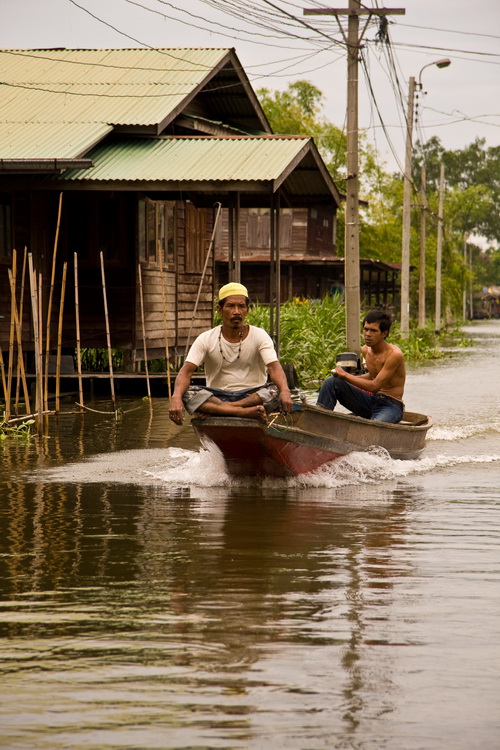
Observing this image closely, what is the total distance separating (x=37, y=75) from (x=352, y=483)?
12338 mm

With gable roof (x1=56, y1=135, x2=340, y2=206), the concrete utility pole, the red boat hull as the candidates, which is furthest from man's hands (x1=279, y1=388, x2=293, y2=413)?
the concrete utility pole

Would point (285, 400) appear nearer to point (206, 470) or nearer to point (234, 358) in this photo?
point (234, 358)

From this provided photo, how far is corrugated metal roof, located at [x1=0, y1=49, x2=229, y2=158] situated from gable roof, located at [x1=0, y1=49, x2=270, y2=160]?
1 cm

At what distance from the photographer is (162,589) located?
6.40 meters

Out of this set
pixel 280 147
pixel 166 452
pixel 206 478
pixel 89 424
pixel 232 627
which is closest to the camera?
pixel 232 627

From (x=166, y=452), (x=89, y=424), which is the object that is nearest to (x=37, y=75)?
(x=89, y=424)

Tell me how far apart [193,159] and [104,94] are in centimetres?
334

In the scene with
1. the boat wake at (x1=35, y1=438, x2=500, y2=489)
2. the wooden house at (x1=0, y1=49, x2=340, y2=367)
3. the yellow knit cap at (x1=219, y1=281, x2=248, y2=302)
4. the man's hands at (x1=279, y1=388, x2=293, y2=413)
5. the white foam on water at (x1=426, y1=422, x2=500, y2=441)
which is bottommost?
the white foam on water at (x1=426, y1=422, x2=500, y2=441)

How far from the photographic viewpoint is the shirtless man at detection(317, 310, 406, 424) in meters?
11.6

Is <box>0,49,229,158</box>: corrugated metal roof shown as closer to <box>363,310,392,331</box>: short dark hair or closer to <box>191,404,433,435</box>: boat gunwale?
<box>363,310,392,331</box>: short dark hair

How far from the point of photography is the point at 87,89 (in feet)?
64.3

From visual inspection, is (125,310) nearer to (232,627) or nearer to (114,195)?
(114,195)

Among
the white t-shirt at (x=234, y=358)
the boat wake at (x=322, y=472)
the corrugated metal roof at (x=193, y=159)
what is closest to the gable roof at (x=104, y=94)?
the corrugated metal roof at (x=193, y=159)

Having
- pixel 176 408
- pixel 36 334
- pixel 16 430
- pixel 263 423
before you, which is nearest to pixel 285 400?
pixel 263 423
